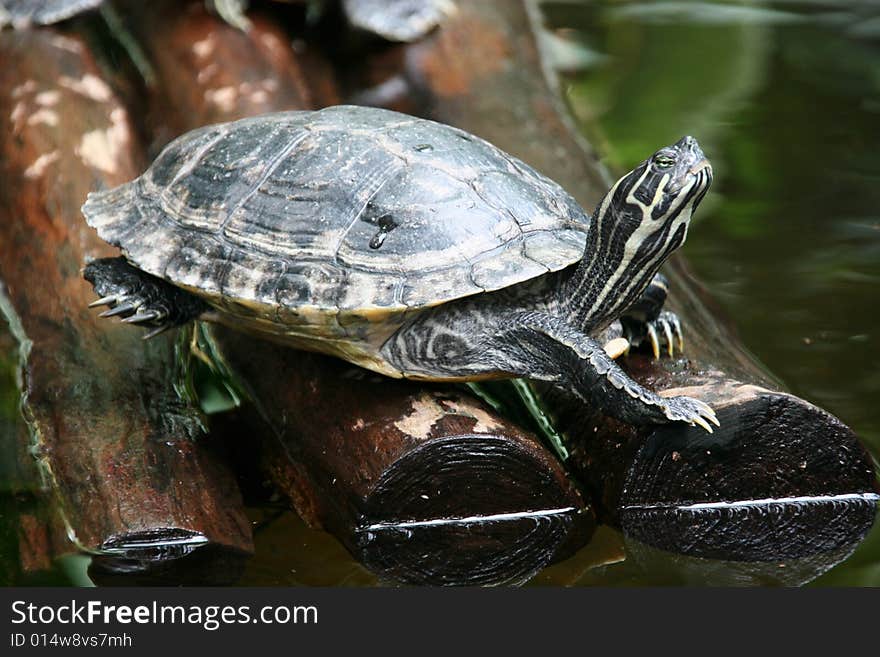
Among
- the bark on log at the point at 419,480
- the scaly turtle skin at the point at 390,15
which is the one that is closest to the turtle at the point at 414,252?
the bark on log at the point at 419,480

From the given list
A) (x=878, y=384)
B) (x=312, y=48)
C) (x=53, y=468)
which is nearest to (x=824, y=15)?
(x=312, y=48)

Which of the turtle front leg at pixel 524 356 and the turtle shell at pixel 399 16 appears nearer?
the turtle front leg at pixel 524 356

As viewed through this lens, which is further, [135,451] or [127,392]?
[127,392]

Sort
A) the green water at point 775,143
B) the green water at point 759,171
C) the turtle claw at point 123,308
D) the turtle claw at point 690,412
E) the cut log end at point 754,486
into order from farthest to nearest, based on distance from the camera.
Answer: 1. the green water at point 775,143
2. the turtle claw at point 123,308
3. the green water at point 759,171
4. the cut log end at point 754,486
5. the turtle claw at point 690,412

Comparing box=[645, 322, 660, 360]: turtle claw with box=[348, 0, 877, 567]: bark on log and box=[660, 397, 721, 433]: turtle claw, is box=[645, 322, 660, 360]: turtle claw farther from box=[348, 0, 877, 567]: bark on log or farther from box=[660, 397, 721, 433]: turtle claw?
box=[660, 397, 721, 433]: turtle claw

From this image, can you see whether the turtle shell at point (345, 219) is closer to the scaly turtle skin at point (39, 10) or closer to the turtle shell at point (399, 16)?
the turtle shell at point (399, 16)

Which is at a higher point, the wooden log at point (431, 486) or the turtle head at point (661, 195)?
the turtle head at point (661, 195)

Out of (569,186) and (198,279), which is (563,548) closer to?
(198,279)
